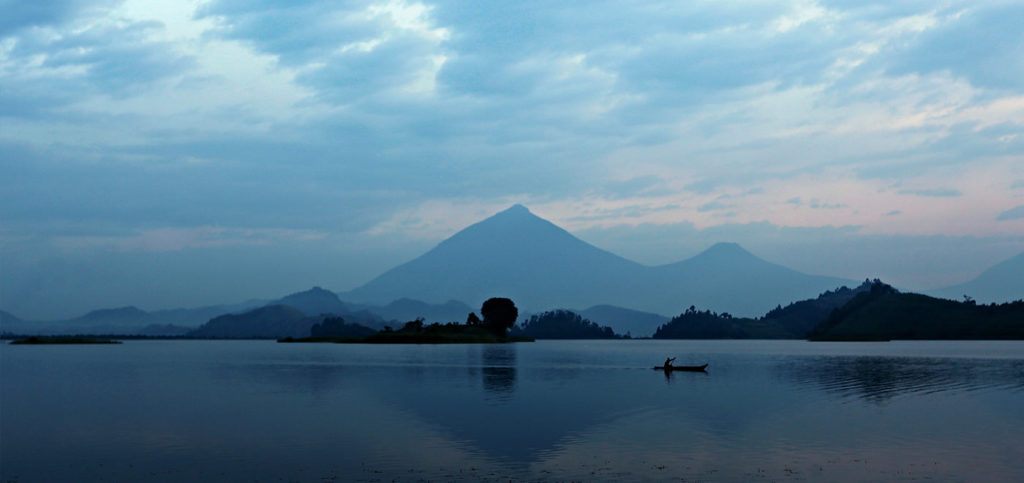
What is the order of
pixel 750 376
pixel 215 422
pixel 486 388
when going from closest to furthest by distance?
pixel 215 422, pixel 486 388, pixel 750 376

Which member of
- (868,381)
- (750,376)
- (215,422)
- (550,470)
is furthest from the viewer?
(750,376)

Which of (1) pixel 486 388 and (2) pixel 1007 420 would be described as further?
(1) pixel 486 388

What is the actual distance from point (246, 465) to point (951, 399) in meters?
65.3

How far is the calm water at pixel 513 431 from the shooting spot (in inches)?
1571

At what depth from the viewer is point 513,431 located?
54.3 m

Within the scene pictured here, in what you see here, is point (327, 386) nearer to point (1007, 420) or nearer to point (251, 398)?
point (251, 398)

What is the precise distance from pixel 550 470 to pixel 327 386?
198ft

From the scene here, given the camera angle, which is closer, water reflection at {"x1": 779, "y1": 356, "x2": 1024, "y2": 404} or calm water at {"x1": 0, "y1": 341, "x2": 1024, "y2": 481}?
calm water at {"x1": 0, "y1": 341, "x2": 1024, "y2": 481}

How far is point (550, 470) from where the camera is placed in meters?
39.6

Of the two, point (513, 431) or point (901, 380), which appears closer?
point (513, 431)

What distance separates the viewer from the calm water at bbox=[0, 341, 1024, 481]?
3991 cm

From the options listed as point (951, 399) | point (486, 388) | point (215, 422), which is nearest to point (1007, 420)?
point (951, 399)

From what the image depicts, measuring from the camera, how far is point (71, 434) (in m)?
53.3

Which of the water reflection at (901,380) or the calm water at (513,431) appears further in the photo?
the water reflection at (901,380)
